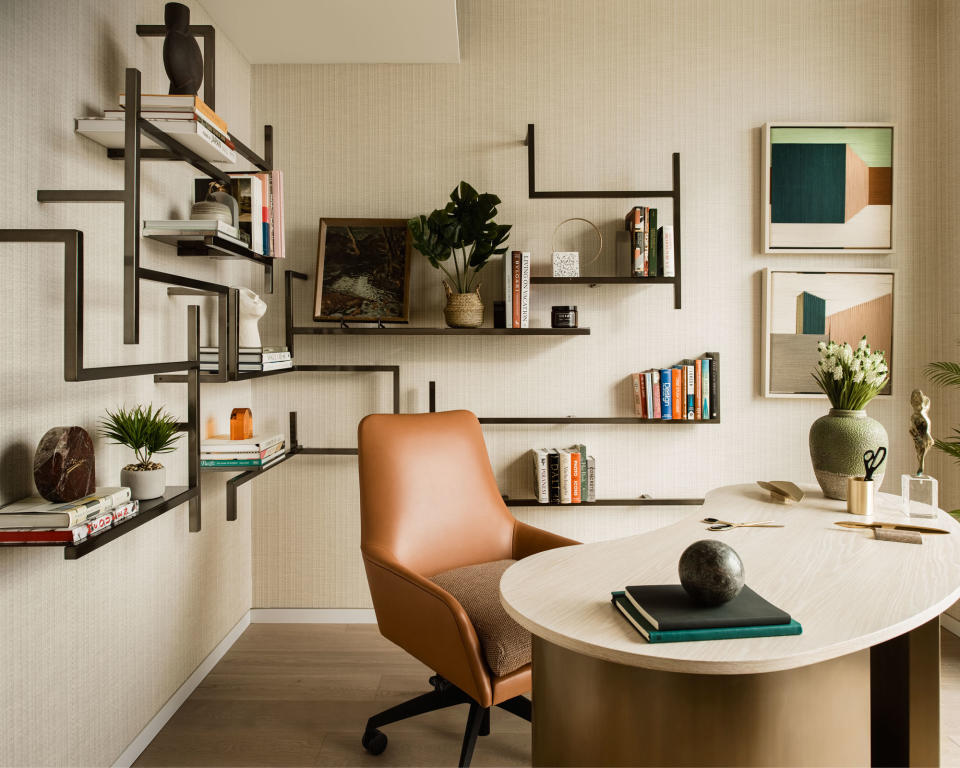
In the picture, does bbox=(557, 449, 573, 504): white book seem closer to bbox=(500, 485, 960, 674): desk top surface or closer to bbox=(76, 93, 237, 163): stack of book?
bbox=(500, 485, 960, 674): desk top surface

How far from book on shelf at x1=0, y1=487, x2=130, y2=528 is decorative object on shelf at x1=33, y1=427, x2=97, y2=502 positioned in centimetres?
2

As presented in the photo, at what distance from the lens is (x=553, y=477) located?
2688 mm

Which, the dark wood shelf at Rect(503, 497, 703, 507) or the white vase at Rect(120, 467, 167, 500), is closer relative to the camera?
the white vase at Rect(120, 467, 167, 500)

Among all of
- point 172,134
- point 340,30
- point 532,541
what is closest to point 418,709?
point 532,541

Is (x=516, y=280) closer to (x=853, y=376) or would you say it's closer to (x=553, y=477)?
(x=553, y=477)

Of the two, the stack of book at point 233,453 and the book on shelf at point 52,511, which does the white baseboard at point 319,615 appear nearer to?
the stack of book at point 233,453

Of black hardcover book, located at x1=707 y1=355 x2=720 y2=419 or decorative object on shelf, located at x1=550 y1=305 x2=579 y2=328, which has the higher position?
decorative object on shelf, located at x1=550 y1=305 x2=579 y2=328

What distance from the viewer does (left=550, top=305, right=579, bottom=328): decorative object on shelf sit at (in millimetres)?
2658

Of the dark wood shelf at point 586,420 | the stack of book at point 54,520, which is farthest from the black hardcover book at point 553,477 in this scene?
the stack of book at point 54,520

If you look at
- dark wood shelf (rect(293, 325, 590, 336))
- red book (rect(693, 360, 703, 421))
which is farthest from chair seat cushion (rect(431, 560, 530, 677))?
red book (rect(693, 360, 703, 421))

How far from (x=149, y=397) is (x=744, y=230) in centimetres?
247

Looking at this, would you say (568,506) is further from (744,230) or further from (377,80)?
(377,80)

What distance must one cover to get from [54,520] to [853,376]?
2.05 m

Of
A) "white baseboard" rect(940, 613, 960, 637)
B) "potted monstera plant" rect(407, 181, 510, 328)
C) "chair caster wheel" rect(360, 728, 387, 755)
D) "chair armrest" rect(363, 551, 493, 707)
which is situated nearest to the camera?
"chair armrest" rect(363, 551, 493, 707)
